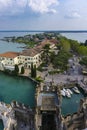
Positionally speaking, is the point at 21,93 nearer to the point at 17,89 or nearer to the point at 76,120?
the point at 17,89

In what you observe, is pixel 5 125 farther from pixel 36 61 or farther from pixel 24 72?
pixel 36 61

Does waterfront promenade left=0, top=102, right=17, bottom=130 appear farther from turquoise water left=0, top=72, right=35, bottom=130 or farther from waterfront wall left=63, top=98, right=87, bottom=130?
turquoise water left=0, top=72, right=35, bottom=130

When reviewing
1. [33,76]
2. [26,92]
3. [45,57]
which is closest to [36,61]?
[45,57]

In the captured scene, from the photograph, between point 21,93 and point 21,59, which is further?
point 21,59

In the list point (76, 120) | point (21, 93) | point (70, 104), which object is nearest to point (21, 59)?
point (21, 93)

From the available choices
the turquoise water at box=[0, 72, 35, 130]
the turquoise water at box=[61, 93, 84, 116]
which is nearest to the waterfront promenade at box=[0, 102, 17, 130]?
the turquoise water at box=[0, 72, 35, 130]

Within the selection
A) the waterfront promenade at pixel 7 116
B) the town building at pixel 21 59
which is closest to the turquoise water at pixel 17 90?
the waterfront promenade at pixel 7 116
